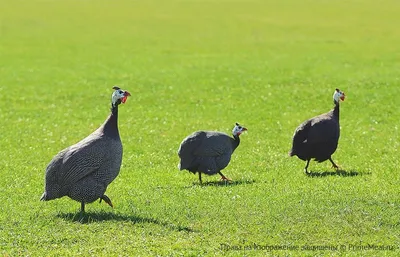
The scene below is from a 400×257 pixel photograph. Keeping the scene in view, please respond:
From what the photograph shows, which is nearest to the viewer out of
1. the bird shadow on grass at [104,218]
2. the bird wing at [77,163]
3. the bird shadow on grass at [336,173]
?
the bird shadow on grass at [104,218]

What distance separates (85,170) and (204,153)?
3.82 m

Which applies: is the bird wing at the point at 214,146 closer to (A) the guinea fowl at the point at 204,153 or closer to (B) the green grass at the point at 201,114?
(A) the guinea fowl at the point at 204,153

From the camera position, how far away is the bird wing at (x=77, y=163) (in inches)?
488

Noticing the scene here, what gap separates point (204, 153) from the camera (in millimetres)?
15844

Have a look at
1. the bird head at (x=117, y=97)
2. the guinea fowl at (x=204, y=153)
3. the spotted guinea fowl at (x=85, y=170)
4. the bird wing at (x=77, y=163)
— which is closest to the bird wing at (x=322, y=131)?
the guinea fowl at (x=204, y=153)

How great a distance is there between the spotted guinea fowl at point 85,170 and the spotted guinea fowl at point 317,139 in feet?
17.1

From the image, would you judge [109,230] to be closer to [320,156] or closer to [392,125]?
[320,156]

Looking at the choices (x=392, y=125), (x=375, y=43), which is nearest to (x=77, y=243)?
(x=392, y=125)

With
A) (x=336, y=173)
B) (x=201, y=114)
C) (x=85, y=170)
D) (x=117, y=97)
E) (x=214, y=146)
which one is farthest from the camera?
(x=201, y=114)

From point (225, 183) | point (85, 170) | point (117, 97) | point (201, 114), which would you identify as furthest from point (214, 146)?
point (201, 114)

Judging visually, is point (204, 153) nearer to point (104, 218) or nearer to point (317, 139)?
point (317, 139)

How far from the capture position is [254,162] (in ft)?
60.4

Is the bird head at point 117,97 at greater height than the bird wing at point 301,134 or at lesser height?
greater

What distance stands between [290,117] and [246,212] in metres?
13.4
